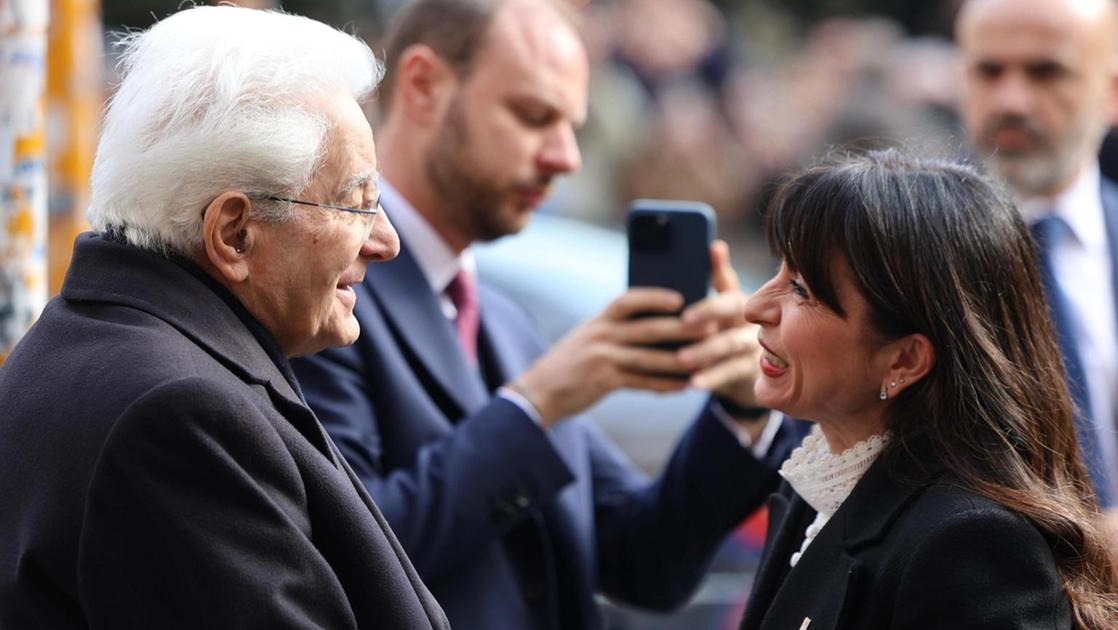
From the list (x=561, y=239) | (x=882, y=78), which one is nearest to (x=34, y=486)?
(x=561, y=239)

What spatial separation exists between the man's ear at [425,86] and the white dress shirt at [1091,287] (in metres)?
1.42

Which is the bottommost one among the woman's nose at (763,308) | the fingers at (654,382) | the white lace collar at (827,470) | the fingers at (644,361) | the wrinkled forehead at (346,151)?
the fingers at (654,382)

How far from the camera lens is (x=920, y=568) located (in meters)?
2.09

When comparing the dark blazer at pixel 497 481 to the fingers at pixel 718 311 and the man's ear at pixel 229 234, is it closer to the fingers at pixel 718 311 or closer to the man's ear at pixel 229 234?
the fingers at pixel 718 311

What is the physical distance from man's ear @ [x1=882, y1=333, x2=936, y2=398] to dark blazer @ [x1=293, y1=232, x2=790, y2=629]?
0.88m

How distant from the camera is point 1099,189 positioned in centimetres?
405

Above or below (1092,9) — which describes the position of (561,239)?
below

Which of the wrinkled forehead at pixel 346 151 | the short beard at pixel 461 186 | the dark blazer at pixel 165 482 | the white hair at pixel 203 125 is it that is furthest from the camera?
the short beard at pixel 461 186

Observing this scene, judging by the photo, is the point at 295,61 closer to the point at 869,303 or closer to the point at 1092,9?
the point at 869,303

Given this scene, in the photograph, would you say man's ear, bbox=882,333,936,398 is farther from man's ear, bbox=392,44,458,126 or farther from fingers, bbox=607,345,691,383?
man's ear, bbox=392,44,458,126

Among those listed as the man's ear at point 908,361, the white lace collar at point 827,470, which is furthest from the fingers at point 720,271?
the man's ear at point 908,361

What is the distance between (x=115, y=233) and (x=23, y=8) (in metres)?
0.88

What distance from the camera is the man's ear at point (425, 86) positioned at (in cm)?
345

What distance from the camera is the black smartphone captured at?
3252 millimetres
